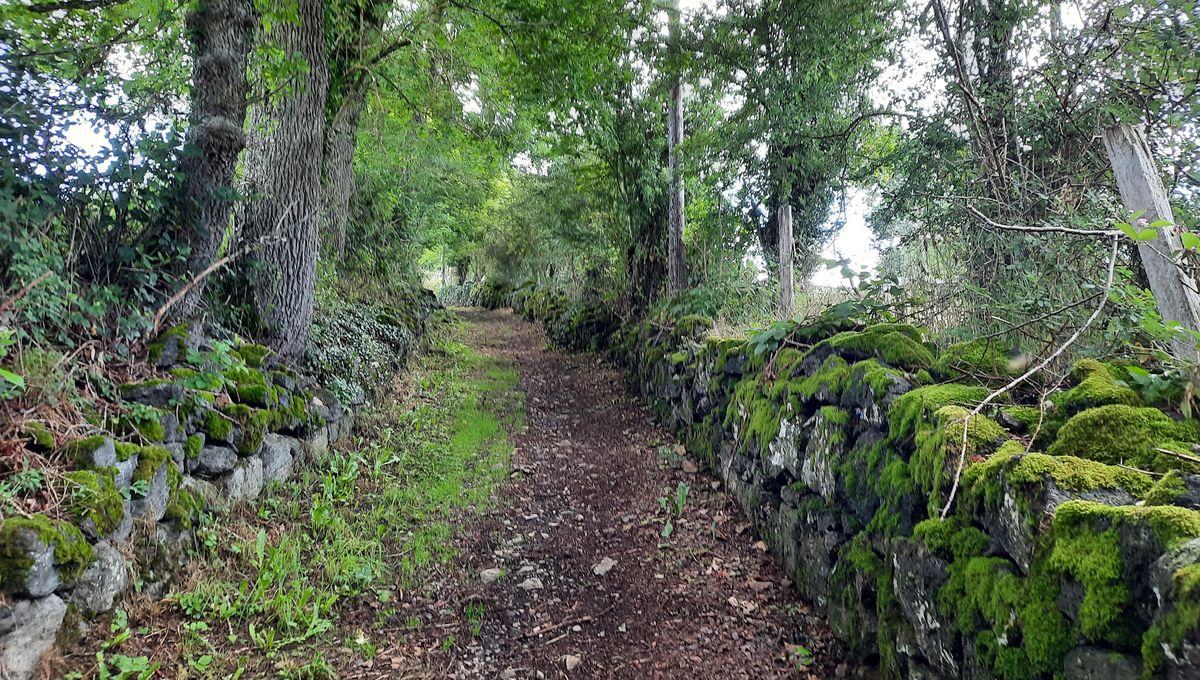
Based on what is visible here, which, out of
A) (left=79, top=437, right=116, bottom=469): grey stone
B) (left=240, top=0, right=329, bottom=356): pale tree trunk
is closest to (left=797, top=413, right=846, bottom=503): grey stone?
(left=79, top=437, right=116, bottom=469): grey stone

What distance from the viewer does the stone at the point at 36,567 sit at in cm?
267

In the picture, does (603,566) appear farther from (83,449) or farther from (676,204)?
(676,204)

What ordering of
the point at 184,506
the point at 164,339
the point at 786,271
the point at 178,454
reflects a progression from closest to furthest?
1. the point at 184,506
2. the point at 178,454
3. the point at 164,339
4. the point at 786,271

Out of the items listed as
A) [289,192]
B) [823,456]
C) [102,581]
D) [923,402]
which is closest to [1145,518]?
[923,402]

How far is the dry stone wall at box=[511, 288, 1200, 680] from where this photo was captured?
1935 mm

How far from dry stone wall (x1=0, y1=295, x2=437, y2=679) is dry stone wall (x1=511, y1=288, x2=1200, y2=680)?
4.21m

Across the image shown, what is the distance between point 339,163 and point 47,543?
7.08 metres

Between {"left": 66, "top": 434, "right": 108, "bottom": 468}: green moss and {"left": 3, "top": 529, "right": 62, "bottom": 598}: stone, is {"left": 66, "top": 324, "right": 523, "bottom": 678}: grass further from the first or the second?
{"left": 66, "top": 434, "right": 108, "bottom": 468}: green moss

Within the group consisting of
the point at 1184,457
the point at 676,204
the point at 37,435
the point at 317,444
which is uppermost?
the point at 676,204

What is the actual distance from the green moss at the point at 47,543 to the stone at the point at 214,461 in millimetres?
1251

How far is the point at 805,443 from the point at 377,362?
20.3 ft

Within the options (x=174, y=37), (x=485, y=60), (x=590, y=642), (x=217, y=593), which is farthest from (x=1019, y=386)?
(x=485, y=60)

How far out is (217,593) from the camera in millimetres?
3592

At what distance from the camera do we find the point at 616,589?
14.2 feet
